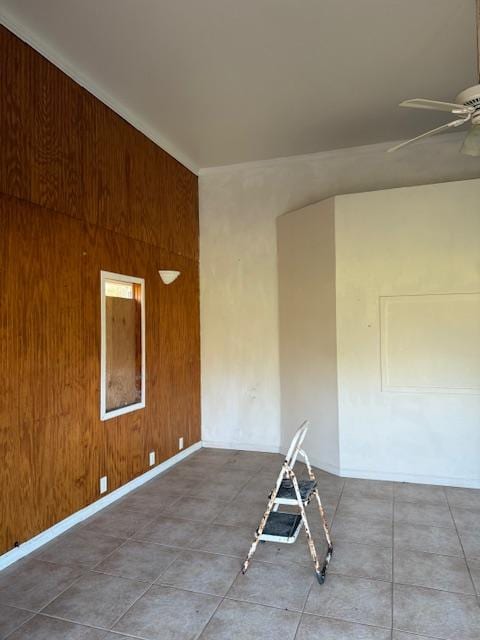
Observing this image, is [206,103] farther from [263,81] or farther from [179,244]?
[179,244]

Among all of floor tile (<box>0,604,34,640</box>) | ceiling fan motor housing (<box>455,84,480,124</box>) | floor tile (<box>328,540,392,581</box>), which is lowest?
floor tile (<box>0,604,34,640</box>)

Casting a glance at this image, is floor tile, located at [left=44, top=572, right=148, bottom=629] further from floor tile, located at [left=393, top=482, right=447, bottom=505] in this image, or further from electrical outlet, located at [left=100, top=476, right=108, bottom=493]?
floor tile, located at [left=393, top=482, right=447, bottom=505]

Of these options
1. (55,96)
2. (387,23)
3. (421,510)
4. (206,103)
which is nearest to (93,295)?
(55,96)

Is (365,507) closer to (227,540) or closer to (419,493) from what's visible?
(419,493)

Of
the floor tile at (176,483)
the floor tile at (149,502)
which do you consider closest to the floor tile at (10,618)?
the floor tile at (149,502)

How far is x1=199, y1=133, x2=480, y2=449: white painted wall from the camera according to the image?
5.33 m

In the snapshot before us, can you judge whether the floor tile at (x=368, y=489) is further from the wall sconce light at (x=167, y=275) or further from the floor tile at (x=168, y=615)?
the wall sconce light at (x=167, y=275)

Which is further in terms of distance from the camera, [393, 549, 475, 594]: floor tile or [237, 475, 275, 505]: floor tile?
[237, 475, 275, 505]: floor tile

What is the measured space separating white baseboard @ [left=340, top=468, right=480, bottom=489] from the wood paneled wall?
1985mm

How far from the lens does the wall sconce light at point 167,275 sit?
182 inches

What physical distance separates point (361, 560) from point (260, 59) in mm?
3625

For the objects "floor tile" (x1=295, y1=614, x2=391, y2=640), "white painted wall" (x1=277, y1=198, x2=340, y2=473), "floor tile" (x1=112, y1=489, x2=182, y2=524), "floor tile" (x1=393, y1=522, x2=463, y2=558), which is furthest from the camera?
"white painted wall" (x1=277, y1=198, x2=340, y2=473)

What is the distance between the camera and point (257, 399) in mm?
5488

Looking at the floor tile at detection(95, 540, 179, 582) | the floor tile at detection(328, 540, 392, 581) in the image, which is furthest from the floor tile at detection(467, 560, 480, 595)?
the floor tile at detection(95, 540, 179, 582)
